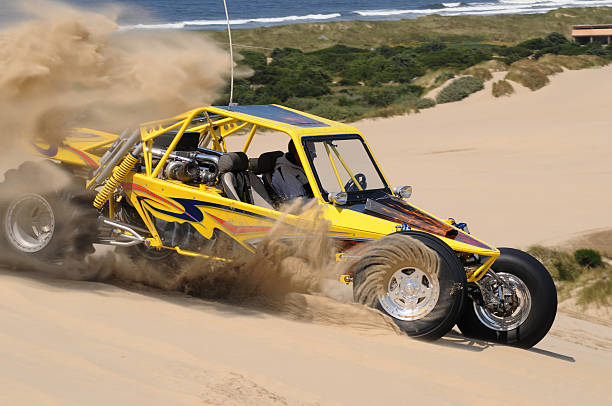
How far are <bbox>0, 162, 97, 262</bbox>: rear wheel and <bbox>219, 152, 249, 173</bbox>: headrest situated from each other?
1.65 m

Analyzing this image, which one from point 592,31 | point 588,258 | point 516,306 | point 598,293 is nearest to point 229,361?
point 516,306

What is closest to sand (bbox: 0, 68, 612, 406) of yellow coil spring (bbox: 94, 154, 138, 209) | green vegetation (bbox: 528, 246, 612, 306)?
yellow coil spring (bbox: 94, 154, 138, 209)

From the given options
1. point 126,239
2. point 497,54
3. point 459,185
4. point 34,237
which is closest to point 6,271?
point 34,237

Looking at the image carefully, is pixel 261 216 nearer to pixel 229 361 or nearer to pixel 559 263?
pixel 229 361

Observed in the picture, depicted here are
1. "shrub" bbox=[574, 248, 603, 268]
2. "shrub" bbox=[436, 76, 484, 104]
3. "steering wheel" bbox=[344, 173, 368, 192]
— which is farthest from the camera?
"shrub" bbox=[436, 76, 484, 104]

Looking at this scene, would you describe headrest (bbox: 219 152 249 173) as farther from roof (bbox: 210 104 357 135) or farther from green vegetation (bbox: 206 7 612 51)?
green vegetation (bbox: 206 7 612 51)

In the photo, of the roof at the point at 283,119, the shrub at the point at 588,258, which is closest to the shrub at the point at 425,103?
the shrub at the point at 588,258

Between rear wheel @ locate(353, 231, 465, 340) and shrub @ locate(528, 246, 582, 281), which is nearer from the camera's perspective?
rear wheel @ locate(353, 231, 465, 340)

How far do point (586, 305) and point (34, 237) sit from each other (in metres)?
7.34

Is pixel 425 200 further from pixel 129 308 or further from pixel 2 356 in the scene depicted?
pixel 2 356

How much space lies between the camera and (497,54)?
61.2m

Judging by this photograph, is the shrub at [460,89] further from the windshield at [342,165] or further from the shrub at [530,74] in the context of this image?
the windshield at [342,165]

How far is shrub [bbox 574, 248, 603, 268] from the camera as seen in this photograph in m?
12.8

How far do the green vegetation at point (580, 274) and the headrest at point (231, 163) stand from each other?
5695 mm
